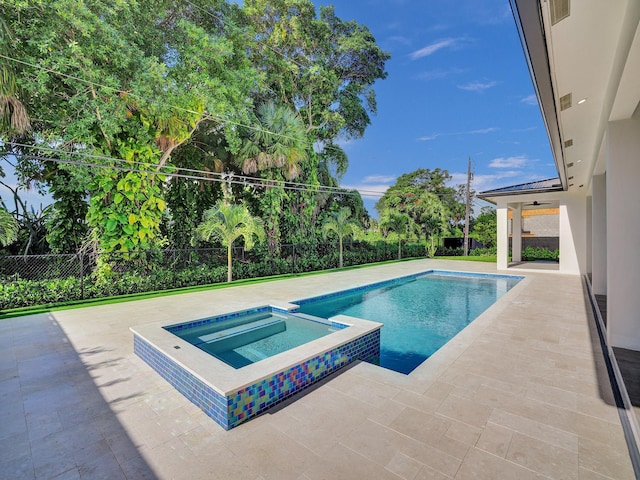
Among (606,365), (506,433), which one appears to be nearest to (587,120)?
(606,365)

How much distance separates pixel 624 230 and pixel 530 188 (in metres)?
9.69

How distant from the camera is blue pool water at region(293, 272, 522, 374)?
5.06 metres

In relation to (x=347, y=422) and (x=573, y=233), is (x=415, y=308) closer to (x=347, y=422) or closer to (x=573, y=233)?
(x=347, y=422)

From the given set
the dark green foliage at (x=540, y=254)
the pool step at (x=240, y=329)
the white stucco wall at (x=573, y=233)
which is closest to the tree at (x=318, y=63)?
the white stucco wall at (x=573, y=233)

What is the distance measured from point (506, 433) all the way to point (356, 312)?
4.90 m

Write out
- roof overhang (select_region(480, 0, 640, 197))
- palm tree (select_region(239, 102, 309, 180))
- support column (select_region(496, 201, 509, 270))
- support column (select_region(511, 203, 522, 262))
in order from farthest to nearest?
support column (select_region(511, 203, 522, 262)) < support column (select_region(496, 201, 509, 270)) < palm tree (select_region(239, 102, 309, 180)) < roof overhang (select_region(480, 0, 640, 197))

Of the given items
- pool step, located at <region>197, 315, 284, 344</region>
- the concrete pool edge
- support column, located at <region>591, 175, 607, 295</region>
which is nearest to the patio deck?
the concrete pool edge

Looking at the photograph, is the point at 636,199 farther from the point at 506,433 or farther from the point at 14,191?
the point at 14,191

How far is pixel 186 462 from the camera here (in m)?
2.15

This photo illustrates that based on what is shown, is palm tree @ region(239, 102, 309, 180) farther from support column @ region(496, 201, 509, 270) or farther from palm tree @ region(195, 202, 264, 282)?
support column @ region(496, 201, 509, 270)

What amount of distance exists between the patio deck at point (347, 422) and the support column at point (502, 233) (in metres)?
9.58

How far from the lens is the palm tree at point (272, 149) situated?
1174cm

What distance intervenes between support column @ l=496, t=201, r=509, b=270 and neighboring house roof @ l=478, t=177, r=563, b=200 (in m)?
0.62

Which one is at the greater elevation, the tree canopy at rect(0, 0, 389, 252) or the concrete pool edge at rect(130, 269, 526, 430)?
the tree canopy at rect(0, 0, 389, 252)
